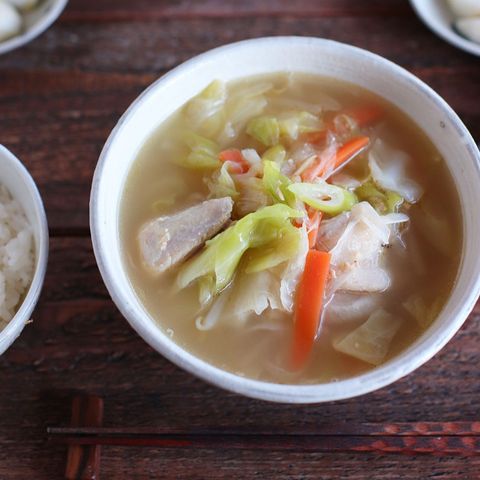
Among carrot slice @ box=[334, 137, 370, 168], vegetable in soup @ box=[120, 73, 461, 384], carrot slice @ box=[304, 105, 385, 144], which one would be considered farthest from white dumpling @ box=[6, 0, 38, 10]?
carrot slice @ box=[334, 137, 370, 168]

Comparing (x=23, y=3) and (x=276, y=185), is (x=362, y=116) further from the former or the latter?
(x=23, y=3)

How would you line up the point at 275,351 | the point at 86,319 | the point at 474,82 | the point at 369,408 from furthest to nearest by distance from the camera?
the point at 474,82, the point at 86,319, the point at 369,408, the point at 275,351

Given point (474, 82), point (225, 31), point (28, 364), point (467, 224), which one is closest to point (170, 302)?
point (28, 364)

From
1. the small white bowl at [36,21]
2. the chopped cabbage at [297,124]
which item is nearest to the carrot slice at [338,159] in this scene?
the chopped cabbage at [297,124]

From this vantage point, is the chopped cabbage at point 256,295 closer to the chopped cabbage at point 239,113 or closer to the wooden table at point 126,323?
the wooden table at point 126,323

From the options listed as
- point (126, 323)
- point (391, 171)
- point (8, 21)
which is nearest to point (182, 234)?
point (126, 323)

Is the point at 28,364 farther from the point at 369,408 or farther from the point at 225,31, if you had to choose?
the point at 225,31

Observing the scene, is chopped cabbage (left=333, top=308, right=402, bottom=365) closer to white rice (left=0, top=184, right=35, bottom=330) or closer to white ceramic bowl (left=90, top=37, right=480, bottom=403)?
white ceramic bowl (left=90, top=37, right=480, bottom=403)
